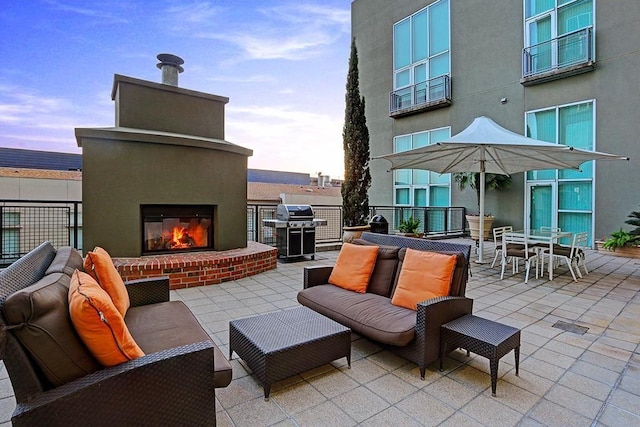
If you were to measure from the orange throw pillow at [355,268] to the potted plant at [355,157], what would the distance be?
4.54m

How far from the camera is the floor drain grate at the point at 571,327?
10.4 ft

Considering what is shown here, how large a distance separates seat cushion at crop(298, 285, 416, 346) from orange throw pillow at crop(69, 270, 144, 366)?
1599 mm

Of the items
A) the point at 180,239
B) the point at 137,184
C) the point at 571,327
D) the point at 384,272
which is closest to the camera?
the point at 384,272

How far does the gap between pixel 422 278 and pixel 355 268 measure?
2.36 feet

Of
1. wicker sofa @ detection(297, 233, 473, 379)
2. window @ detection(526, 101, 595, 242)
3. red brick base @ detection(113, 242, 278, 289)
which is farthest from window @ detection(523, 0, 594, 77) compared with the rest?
red brick base @ detection(113, 242, 278, 289)

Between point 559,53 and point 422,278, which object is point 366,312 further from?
point 559,53

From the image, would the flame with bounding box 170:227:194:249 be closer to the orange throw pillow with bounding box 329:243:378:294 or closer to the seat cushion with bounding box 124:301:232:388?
the seat cushion with bounding box 124:301:232:388

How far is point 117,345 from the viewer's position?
4.68 ft

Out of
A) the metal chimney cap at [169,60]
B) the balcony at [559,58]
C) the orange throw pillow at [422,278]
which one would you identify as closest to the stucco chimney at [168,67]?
the metal chimney cap at [169,60]

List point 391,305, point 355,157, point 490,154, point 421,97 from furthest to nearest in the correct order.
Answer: point 421,97, point 355,157, point 490,154, point 391,305

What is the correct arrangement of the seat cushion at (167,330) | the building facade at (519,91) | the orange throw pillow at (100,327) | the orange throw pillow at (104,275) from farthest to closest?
the building facade at (519,91)
the orange throw pillow at (104,275)
the seat cushion at (167,330)
the orange throw pillow at (100,327)

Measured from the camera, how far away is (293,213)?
636 centimetres

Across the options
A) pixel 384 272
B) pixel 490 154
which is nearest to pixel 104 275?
pixel 384 272

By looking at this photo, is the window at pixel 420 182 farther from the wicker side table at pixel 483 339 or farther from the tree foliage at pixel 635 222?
the wicker side table at pixel 483 339
